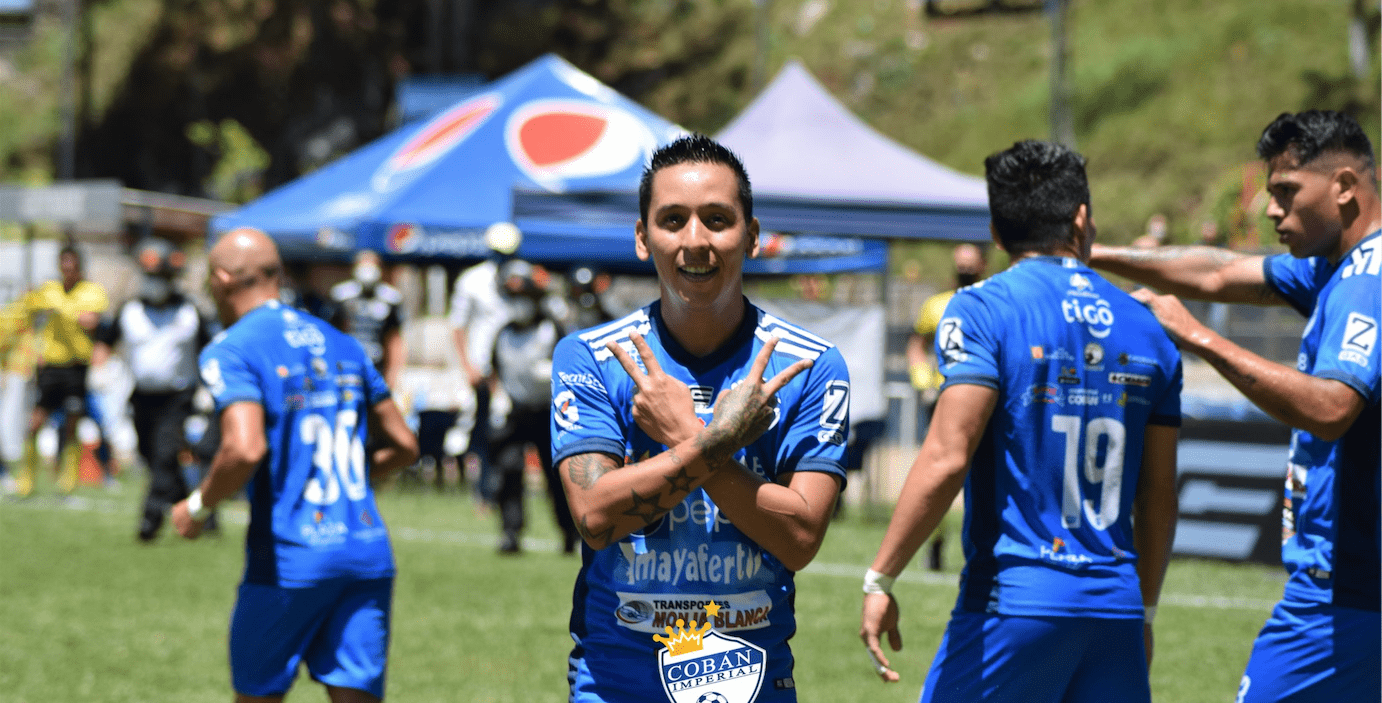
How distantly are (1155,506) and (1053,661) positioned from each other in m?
0.53

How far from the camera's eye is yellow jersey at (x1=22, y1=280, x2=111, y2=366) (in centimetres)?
1434

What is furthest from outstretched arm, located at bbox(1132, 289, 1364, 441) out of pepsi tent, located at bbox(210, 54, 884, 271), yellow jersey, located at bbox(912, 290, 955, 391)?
pepsi tent, located at bbox(210, 54, 884, 271)

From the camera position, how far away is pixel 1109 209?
4841cm

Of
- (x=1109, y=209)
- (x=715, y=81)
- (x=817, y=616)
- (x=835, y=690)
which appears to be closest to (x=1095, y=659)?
(x=835, y=690)

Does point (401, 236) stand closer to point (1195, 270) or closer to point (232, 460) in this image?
point (232, 460)

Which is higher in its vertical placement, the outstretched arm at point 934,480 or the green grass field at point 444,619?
the outstretched arm at point 934,480

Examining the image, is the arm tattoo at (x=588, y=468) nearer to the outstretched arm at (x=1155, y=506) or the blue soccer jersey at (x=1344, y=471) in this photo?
the outstretched arm at (x=1155, y=506)

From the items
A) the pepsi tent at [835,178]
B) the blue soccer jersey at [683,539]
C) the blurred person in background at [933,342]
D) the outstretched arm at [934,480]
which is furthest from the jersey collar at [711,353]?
the pepsi tent at [835,178]

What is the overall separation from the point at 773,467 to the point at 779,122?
39.9 feet

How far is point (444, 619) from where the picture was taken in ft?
28.8

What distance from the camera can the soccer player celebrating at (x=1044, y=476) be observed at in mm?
3533

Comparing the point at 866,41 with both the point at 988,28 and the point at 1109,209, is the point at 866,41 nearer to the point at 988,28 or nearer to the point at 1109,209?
the point at 988,28

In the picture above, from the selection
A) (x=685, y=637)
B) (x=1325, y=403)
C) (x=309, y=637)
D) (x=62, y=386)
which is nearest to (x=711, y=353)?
(x=685, y=637)

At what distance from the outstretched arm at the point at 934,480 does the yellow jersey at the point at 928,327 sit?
756 cm
